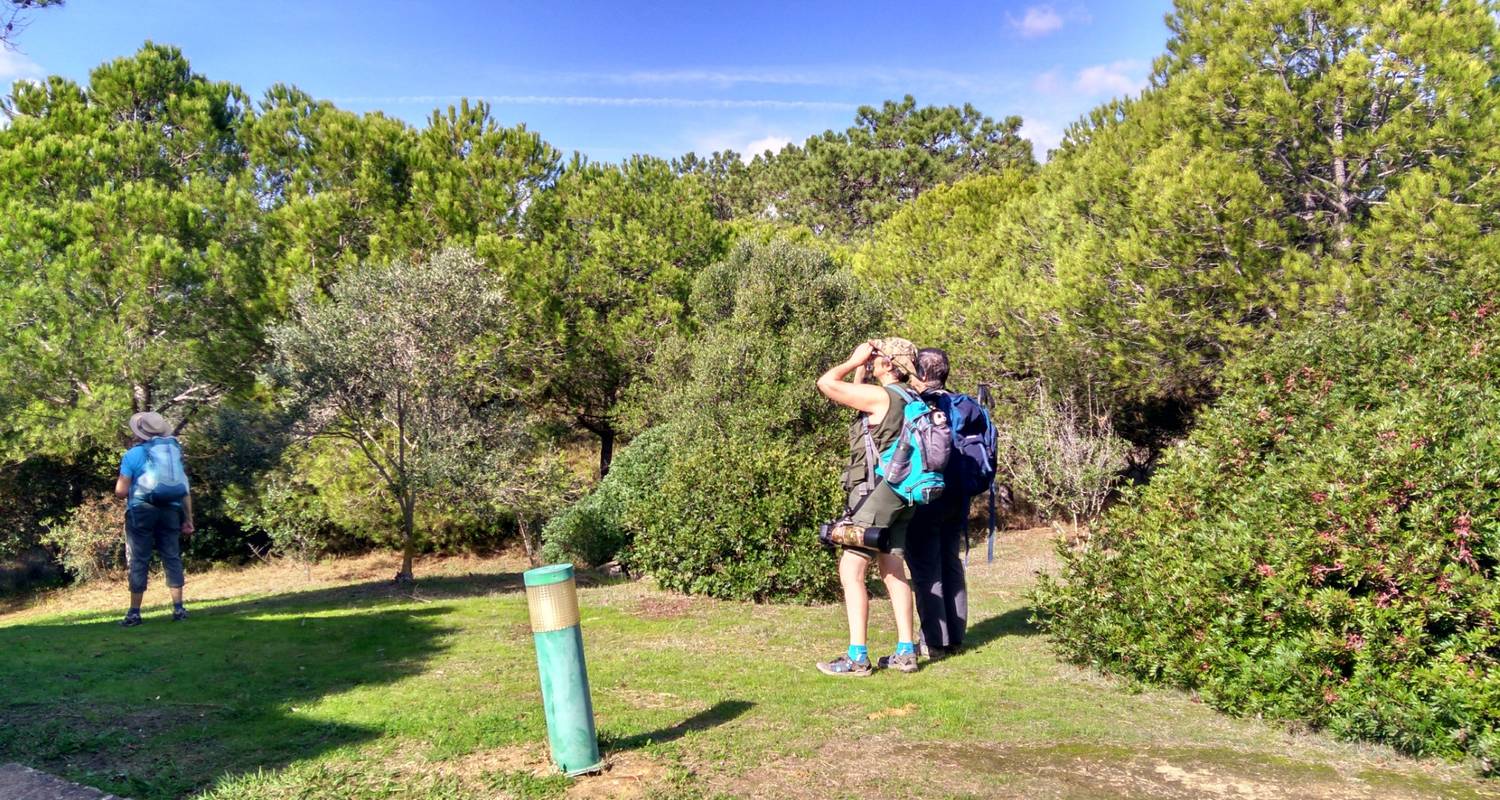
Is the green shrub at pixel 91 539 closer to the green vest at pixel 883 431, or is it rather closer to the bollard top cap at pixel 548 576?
the green vest at pixel 883 431

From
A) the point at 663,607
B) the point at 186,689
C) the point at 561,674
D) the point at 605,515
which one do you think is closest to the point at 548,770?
the point at 561,674

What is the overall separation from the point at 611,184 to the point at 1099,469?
14.2m

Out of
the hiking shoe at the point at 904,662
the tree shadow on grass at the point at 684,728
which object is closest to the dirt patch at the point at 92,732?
the tree shadow on grass at the point at 684,728

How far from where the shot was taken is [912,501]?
18.9 ft

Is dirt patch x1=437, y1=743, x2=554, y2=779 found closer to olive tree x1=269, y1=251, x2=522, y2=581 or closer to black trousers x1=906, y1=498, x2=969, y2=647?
black trousers x1=906, y1=498, x2=969, y2=647

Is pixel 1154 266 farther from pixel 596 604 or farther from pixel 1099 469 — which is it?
pixel 596 604

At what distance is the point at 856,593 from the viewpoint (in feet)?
19.6

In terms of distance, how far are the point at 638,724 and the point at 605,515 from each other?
40.2ft

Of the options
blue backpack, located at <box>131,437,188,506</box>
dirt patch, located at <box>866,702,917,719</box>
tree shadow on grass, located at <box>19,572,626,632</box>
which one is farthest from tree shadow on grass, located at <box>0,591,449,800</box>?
dirt patch, located at <box>866,702,917,719</box>

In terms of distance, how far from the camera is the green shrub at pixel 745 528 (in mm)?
9945

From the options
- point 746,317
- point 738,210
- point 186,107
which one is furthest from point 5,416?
point 738,210

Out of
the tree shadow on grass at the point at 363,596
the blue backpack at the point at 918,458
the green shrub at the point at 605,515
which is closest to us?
the blue backpack at the point at 918,458

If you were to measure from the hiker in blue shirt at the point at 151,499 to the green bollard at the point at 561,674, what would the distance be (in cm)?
561

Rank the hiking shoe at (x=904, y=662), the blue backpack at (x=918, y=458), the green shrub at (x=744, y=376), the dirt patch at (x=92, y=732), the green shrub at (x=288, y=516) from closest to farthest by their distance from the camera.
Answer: the dirt patch at (x=92, y=732)
the blue backpack at (x=918, y=458)
the hiking shoe at (x=904, y=662)
the green shrub at (x=744, y=376)
the green shrub at (x=288, y=516)
